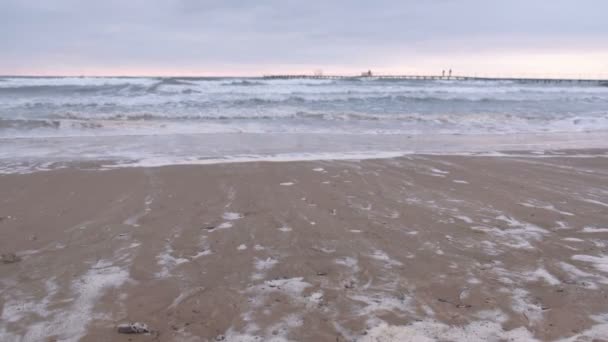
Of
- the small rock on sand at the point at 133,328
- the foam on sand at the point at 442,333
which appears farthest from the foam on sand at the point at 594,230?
the small rock on sand at the point at 133,328

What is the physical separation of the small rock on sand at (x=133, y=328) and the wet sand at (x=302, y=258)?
0.05 metres

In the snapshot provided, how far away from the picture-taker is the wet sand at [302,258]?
291 centimetres

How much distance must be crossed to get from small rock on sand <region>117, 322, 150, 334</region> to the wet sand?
0.15 ft

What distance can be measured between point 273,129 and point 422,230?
9654 mm

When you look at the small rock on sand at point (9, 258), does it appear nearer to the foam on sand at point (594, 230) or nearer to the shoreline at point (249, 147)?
the shoreline at point (249, 147)

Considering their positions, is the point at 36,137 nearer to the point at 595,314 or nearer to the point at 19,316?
the point at 19,316

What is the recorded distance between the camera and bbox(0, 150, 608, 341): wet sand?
2.91 meters

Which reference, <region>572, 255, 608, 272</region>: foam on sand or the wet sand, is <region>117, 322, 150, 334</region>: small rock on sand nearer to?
the wet sand

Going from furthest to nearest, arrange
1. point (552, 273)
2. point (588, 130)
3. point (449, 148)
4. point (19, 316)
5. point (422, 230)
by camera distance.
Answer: point (588, 130) < point (449, 148) < point (422, 230) < point (552, 273) < point (19, 316)

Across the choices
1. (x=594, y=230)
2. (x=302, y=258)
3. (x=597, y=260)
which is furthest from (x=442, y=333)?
(x=594, y=230)

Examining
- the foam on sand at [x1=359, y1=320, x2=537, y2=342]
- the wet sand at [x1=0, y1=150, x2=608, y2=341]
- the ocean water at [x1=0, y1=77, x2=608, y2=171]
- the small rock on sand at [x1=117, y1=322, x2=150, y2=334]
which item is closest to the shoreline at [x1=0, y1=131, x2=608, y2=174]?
the ocean water at [x1=0, y1=77, x2=608, y2=171]

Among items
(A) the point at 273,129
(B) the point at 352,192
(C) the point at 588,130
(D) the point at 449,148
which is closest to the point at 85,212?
(B) the point at 352,192

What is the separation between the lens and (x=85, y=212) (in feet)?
17.4

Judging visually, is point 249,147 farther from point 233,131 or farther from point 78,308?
point 78,308
